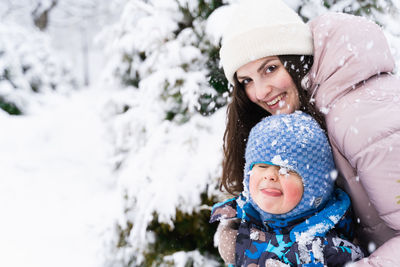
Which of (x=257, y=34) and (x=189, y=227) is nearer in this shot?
(x=257, y=34)

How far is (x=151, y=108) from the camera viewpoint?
344cm

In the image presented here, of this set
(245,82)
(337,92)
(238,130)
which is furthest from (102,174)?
(337,92)

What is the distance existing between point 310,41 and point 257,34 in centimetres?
34

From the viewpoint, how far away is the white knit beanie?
1.74 metres

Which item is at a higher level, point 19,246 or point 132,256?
point 132,256

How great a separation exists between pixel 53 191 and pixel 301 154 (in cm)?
547

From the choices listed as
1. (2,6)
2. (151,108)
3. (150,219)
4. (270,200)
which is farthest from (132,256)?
(2,6)

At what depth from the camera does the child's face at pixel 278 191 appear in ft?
4.67

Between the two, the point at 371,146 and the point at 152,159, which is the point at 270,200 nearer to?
the point at 371,146

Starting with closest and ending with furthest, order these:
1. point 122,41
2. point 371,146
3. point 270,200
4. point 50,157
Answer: point 371,146 < point 270,200 < point 122,41 < point 50,157

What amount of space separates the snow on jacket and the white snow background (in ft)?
4.32

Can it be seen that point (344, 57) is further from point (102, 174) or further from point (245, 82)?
point (102, 174)

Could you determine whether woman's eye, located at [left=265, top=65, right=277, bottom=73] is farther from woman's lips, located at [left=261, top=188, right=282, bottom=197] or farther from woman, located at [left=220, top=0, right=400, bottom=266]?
woman's lips, located at [left=261, top=188, right=282, bottom=197]

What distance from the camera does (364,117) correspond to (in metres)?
1.31
